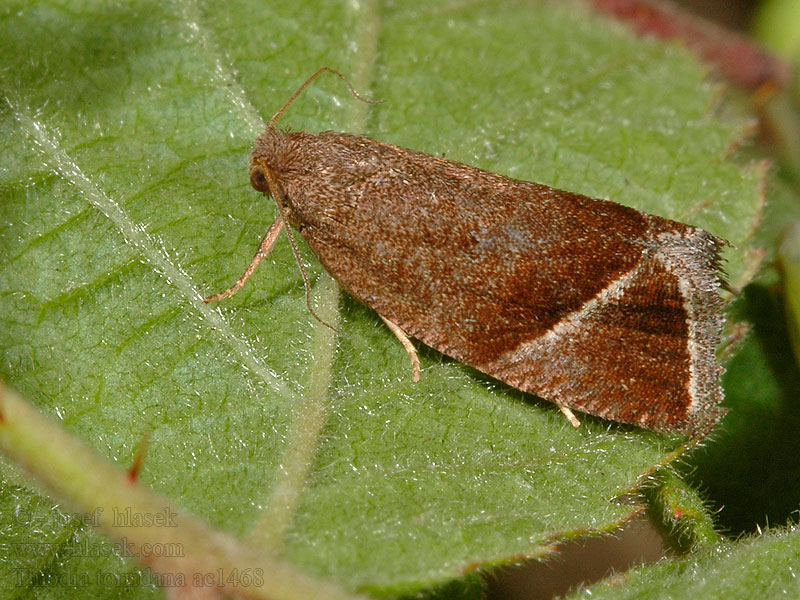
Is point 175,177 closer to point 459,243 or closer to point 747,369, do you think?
point 459,243

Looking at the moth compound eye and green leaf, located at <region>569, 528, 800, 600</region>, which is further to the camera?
the moth compound eye

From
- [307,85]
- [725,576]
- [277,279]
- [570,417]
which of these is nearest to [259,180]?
[277,279]

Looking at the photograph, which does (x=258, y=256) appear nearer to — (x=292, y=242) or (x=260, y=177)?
(x=292, y=242)

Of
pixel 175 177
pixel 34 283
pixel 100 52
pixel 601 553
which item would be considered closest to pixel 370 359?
pixel 175 177

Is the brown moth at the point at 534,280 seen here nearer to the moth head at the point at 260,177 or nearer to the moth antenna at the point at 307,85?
the moth head at the point at 260,177

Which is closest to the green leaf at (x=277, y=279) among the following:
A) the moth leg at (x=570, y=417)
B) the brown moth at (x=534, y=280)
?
the moth leg at (x=570, y=417)

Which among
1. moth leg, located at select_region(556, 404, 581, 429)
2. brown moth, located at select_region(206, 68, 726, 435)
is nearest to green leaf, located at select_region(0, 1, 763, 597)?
moth leg, located at select_region(556, 404, 581, 429)

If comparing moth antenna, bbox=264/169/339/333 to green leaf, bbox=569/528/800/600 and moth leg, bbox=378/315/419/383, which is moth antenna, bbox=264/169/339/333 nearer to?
moth leg, bbox=378/315/419/383
